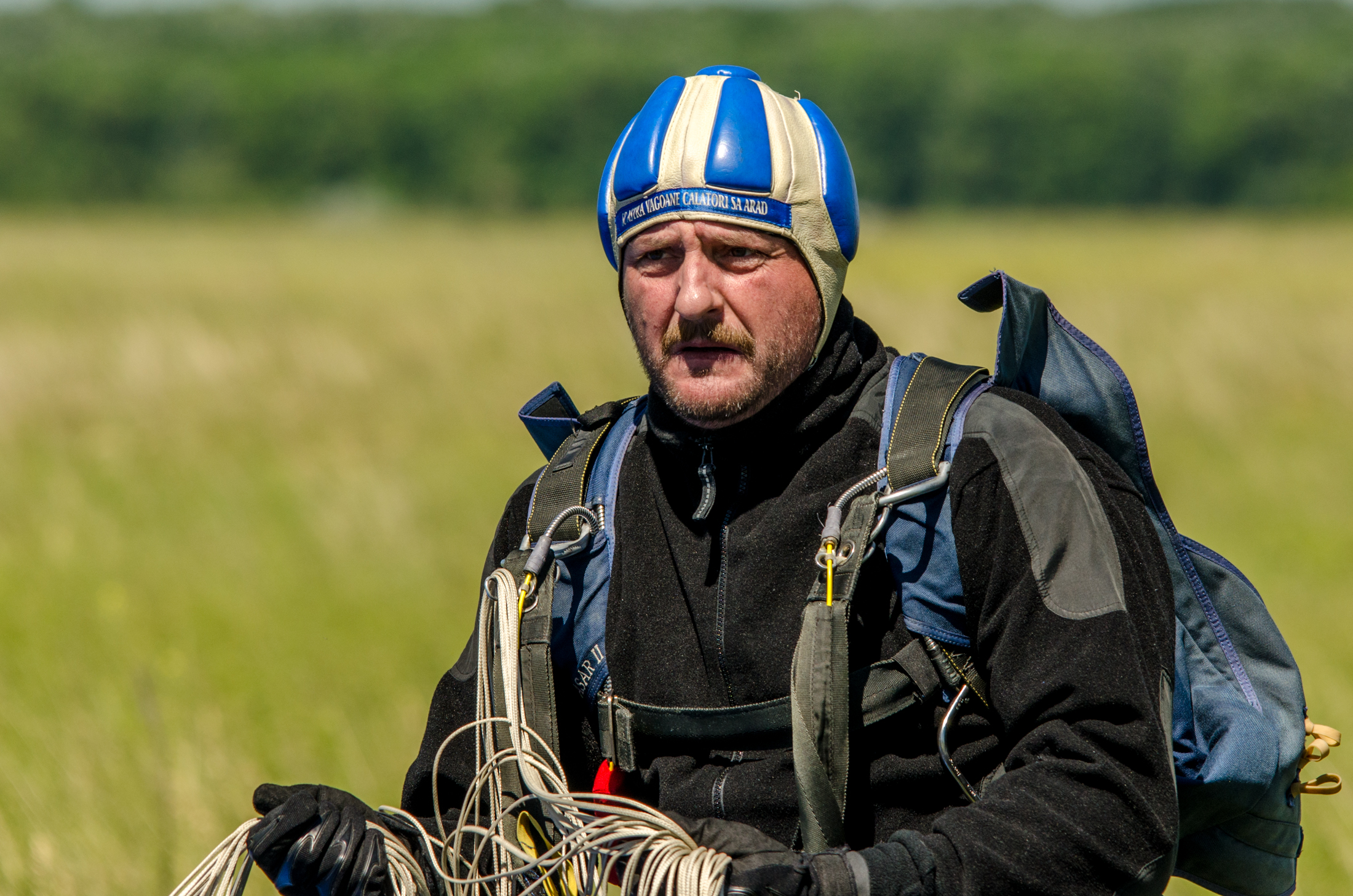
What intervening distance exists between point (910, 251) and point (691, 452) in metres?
23.1

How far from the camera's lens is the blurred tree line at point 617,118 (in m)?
85.6

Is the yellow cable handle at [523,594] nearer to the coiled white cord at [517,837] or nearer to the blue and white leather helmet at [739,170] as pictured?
the coiled white cord at [517,837]

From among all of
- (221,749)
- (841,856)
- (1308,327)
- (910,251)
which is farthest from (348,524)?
(910,251)

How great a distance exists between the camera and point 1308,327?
41.6 ft

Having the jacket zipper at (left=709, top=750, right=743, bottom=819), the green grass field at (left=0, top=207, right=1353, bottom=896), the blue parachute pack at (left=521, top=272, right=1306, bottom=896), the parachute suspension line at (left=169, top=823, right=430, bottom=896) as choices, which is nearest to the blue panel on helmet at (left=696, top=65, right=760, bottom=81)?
the blue parachute pack at (left=521, top=272, right=1306, bottom=896)

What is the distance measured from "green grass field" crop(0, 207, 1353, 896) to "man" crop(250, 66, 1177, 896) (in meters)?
2.49

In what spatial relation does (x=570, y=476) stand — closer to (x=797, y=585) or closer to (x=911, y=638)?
(x=797, y=585)

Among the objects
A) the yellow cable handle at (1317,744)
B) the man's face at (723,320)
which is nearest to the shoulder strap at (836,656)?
the man's face at (723,320)

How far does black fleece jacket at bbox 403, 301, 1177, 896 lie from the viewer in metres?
1.85

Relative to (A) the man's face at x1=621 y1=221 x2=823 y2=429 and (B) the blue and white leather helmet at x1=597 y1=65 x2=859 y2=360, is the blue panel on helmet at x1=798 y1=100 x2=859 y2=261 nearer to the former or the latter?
(B) the blue and white leather helmet at x1=597 y1=65 x2=859 y2=360

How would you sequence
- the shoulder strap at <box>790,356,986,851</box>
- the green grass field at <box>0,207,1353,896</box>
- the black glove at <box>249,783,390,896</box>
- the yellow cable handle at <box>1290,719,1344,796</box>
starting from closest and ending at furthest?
1. the shoulder strap at <box>790,356,986,851</box>
2. the black glove at <box>249,783,390,896</box>
3. the yellow cable handle at <box>1290,719,1344,796</box>
4. the green grass field at <box>0,207,1353,896</box>

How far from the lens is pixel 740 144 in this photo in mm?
2307

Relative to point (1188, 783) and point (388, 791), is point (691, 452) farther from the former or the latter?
point (388, 791)

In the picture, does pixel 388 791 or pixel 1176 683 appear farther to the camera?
pixel 388 791
